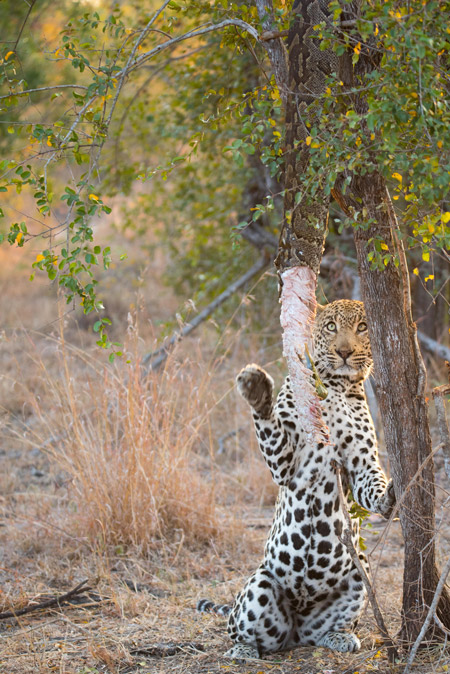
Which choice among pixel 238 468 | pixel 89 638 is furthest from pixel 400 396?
pixel 238 468

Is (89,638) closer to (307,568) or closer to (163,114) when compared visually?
(307,568)

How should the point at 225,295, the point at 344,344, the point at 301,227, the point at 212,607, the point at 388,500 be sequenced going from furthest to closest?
the point at 225,295 < the point at 212,607 < the point at 344,344 < the point at 388,500 < the point at 301,227

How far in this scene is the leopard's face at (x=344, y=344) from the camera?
11.0 ft

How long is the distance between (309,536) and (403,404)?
0.70 meters

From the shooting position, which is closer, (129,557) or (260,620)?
(260,620)

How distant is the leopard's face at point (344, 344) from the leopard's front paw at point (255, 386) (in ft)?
1.39

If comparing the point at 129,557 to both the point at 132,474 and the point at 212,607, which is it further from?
the point at 212,607

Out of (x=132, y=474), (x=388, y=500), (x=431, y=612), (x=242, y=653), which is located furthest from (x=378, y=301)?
(x=132, y=474)

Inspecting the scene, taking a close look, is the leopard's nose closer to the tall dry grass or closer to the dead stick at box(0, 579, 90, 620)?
the tall dry grass

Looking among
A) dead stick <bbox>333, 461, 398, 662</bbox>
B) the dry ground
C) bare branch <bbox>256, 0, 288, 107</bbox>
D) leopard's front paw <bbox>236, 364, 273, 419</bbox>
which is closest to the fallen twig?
the dry ground

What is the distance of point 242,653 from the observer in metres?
3.12

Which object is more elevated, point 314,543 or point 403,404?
point 403,404

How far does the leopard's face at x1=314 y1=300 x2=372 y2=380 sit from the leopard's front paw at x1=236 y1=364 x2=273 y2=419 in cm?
42

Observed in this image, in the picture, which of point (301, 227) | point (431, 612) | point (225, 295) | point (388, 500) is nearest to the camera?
point (431, 612)
